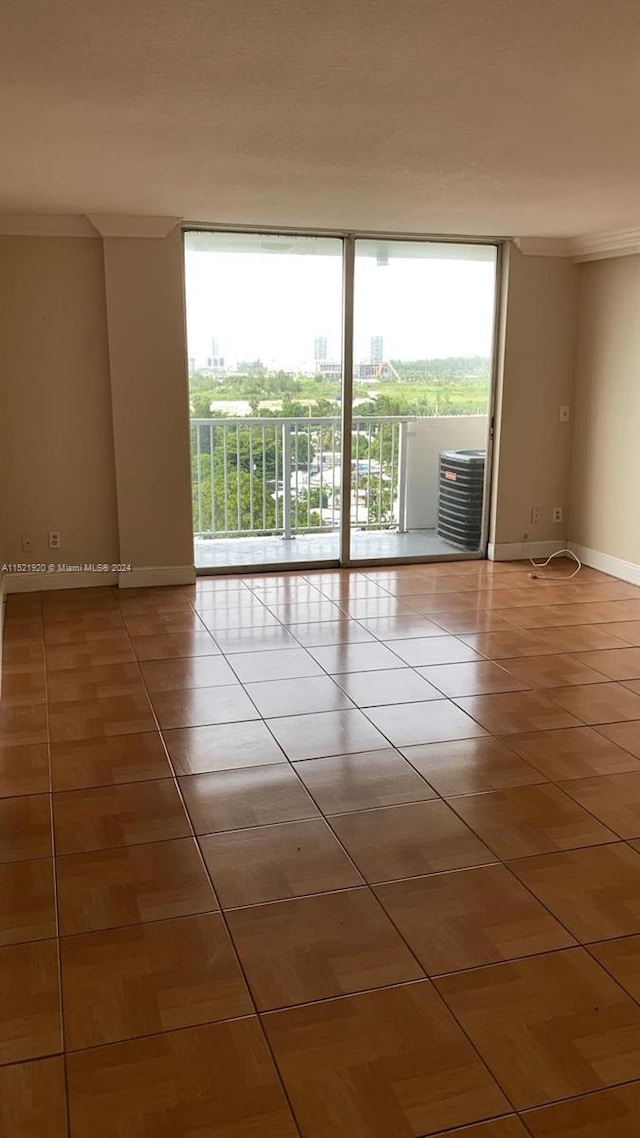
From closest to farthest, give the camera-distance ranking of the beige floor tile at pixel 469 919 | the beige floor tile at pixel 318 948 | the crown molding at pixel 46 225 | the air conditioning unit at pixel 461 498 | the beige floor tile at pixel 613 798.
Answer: the beige floor tile at pixel 318 948 → the beige floor tile at pixel 469 919 → the beige floor tile at pixel 613 798 → the crown molding at pixel 46 225 → the air conditioning unit at pixel 461 498

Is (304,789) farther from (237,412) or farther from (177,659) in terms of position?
(237,412)

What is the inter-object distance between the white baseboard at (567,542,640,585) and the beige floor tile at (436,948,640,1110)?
3995 millimetres

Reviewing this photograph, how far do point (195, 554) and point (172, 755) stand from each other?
292 centimetres

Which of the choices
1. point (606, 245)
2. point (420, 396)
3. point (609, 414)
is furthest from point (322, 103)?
point (609, 414)

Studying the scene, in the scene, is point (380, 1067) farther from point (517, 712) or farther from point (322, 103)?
point (322, 103)

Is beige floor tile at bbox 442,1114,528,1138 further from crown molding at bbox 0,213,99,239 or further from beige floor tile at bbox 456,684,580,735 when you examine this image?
crown molding at bbox 0,213,99,239

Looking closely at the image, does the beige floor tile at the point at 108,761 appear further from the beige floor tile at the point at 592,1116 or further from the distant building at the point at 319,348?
the distant building at the point at 319,348

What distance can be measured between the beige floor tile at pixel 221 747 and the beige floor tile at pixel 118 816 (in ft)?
0.52

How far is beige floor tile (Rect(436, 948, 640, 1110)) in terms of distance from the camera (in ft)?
5.86

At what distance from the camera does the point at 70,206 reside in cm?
478

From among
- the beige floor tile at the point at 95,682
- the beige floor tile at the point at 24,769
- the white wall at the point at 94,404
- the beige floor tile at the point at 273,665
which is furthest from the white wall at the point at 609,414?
the beige floor tile at the point at 24,769

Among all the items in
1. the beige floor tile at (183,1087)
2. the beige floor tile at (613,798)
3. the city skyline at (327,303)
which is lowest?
the beige floor tile at (183,1087)

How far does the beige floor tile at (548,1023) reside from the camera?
1.79m

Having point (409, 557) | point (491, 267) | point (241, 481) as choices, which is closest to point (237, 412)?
point (241, 481)
